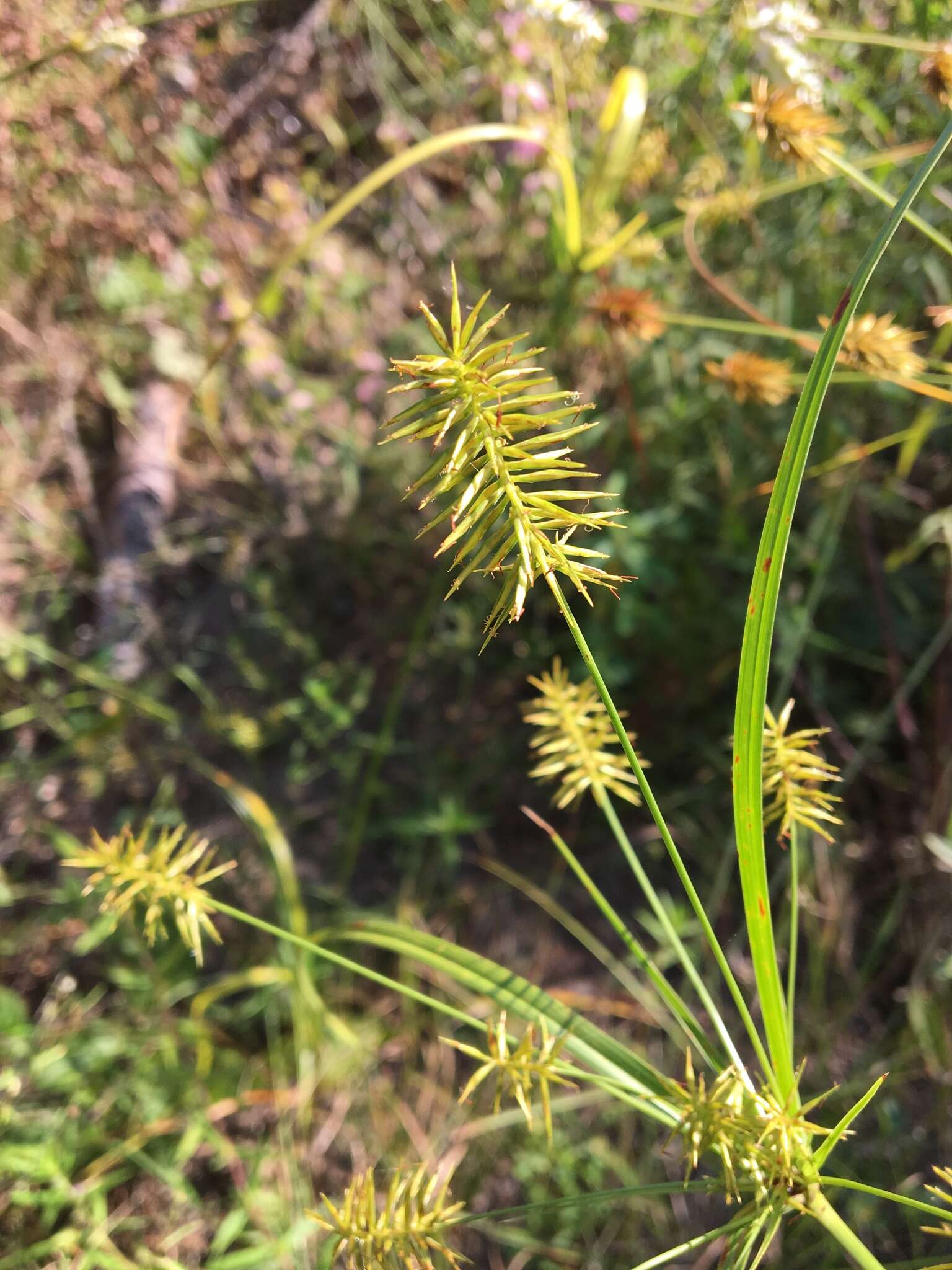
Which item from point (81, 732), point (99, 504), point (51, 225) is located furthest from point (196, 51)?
point (81, 732)

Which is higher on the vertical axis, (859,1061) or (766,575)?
(766,575)

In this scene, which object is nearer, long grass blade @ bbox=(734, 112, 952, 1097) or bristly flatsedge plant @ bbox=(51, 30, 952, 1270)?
bristly flatsedge plant @ bbox=(51, 30, 952, 1270)

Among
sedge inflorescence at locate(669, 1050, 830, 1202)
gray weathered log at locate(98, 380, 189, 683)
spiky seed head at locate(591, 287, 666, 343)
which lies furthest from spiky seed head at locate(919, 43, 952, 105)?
gray weathered log at locate(98, 380, 189, 683)

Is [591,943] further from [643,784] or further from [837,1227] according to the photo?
[643,784]

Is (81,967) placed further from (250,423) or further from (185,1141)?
(250,423)

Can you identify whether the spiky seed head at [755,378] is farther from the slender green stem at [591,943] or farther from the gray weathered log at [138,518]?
the gray weathered log at [138,518]

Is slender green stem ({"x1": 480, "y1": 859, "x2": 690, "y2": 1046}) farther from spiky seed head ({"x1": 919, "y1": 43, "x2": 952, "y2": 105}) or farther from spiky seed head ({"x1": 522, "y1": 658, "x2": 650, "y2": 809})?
spiky seed head ({"x1": 919, "y1": 43, "x2": 952, "y2": 105})

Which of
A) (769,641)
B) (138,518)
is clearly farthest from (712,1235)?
(138,518)
